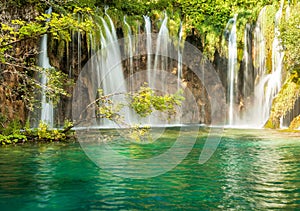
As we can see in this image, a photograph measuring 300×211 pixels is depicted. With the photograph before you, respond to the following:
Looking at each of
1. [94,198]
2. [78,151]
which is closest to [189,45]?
[78,151]

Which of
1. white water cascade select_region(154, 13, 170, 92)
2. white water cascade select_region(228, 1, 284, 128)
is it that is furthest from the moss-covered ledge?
white water cascade select_region(154, 13, 170, 92)

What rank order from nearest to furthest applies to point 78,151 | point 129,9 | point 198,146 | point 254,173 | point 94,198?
point 94,198 < point 254,173 < point 78,151 < point 198,146 < point 129,9

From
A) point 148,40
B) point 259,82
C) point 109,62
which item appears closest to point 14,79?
point 109,62

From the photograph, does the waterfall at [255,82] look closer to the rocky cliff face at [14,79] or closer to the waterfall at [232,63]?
the waterfall at [232,63]

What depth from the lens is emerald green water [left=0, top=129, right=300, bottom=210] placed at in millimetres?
8125

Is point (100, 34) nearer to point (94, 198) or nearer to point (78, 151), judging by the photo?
point (78, 151)

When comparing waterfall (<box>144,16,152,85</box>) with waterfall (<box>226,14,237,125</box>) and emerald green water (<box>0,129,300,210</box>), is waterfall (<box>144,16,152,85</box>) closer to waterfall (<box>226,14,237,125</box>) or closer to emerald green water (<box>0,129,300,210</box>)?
Result: waterfall (<box>226,14,237,125</box>)

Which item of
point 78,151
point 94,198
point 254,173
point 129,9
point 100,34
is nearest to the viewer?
point 94,198

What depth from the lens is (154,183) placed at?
393 inches

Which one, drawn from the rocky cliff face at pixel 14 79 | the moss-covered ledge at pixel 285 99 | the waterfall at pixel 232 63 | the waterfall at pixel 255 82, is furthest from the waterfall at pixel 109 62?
the moss-covered ledge at pixel 285 99

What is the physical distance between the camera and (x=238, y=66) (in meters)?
32.2

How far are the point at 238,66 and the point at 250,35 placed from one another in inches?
98.1

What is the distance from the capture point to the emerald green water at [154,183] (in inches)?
320

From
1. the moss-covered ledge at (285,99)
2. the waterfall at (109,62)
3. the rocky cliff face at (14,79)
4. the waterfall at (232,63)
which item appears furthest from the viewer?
the waterfall at (232,63)
